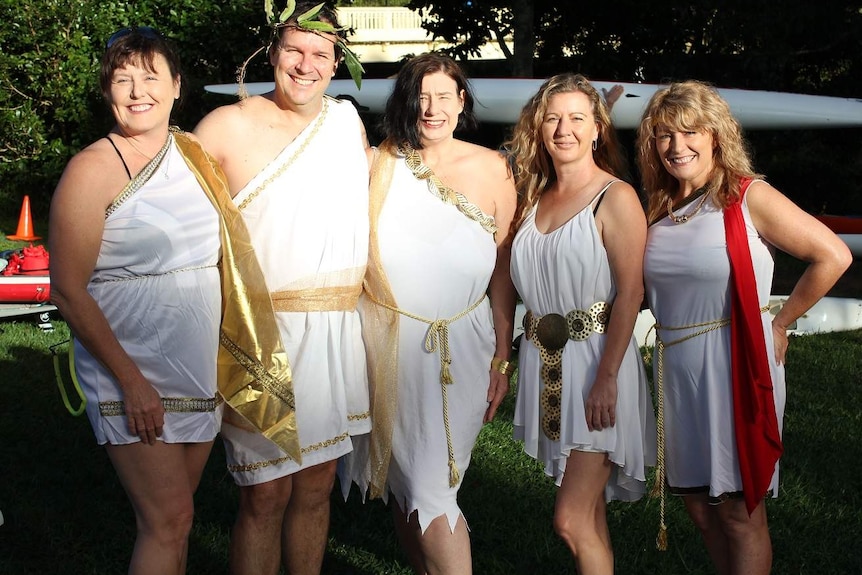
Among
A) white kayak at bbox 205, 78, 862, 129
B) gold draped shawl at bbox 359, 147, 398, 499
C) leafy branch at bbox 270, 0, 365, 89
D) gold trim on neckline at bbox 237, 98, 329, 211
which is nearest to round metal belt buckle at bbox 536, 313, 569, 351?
gold draped shawl at bbox 359, 147, 398, 499

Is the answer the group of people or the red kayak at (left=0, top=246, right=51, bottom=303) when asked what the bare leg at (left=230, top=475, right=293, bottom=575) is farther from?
the red kayak at (left=0, top=246, right=51, bottom=303)

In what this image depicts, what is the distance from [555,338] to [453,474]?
53 cm

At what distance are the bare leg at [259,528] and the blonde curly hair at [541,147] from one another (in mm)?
1094

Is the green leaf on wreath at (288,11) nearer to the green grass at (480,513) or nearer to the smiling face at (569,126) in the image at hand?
the smiling face at (569,126)

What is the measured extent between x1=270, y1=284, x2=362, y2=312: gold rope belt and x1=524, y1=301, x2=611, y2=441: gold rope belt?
575 mm

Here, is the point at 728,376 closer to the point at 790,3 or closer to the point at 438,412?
the point at 438,412

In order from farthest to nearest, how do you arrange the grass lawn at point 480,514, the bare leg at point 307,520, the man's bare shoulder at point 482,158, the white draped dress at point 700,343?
the grass lawn at point 480,514, the man's bare shoulder at point 482,158, the bare leg at point 307,520, the white draped dress at point 700,343

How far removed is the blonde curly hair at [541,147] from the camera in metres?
2.97

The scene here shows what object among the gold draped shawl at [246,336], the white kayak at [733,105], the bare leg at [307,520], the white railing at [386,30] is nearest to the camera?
the gold draped shawl at [246,336]

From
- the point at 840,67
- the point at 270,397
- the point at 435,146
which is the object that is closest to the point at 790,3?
the point at 840,67

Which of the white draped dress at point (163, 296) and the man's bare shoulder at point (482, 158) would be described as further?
the man's bare shoulder at point (482, 158)

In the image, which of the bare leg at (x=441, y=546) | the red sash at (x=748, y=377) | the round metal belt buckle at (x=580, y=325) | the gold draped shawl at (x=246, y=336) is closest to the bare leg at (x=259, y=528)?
the gold draped shawl at (x=246, y=336)

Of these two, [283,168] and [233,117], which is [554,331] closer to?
[283,168]

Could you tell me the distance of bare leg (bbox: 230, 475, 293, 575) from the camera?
288 cm
